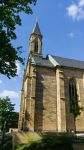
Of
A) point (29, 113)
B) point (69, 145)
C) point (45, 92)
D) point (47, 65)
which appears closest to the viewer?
point (69, 145)

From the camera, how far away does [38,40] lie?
45062mm

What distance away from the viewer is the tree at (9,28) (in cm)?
1370

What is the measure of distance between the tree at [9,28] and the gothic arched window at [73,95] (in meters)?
20.7

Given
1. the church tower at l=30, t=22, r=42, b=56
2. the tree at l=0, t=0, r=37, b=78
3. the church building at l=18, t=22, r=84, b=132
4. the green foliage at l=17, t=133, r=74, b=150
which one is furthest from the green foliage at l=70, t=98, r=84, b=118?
the tree at l=0, t=0, r=37, b=78

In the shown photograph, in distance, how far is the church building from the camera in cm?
3125

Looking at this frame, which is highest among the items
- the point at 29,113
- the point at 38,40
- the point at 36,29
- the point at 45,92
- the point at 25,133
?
the point at 36,29

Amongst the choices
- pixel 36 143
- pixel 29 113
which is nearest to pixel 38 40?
pixel 29 113

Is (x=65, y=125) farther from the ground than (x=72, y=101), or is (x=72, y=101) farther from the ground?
(x=72, y=101)

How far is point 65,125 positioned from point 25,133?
22.7 feet

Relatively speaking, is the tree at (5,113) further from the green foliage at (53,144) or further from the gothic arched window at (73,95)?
the green foliage at (53,144)

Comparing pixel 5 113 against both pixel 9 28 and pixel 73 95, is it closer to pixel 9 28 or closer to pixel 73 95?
pixel 73 95

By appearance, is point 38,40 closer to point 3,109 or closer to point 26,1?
point 3,109

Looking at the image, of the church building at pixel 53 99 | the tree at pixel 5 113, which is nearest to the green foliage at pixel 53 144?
the church building at pixel 53 99

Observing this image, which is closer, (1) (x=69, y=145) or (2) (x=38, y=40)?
(1) (x=69, y=145)
